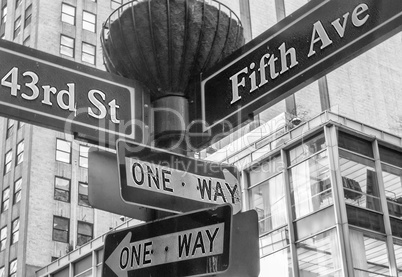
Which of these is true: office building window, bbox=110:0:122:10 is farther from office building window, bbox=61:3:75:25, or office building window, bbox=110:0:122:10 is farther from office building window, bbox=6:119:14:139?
office building window, bbox=6:119:14:139

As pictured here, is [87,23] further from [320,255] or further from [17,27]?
[320,255]

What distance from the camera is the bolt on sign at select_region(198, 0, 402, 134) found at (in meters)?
3.82

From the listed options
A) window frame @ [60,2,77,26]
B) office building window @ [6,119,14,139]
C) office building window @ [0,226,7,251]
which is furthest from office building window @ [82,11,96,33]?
office building window @ [0,226,7,251]

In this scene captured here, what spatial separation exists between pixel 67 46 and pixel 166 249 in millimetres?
49291

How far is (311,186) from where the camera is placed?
24.2 meters

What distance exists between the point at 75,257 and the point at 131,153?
31.2 meters

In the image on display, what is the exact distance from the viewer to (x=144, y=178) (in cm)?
387

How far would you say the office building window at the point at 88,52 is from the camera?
170 feet

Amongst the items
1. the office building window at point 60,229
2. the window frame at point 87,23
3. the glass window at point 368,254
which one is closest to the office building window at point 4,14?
the window frame at point 87,23

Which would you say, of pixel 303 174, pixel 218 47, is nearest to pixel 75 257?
pixel 303 174

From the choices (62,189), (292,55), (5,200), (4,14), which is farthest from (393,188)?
(4,14)

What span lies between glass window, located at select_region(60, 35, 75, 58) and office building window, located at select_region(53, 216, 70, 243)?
11.6 metres

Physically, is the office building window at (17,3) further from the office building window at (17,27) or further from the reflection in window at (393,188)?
the reflection in window at (393,188)

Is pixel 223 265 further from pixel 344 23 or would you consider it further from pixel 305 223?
pixel 305 223
